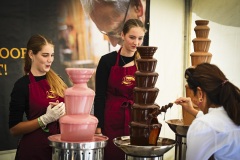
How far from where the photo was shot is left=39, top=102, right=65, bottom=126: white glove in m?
2.57

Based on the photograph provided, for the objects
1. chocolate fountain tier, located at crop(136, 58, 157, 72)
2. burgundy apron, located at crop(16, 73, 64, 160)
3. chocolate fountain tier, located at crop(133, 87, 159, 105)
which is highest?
chocolate fountain tier, located at crop(136, 58, 157, 72)

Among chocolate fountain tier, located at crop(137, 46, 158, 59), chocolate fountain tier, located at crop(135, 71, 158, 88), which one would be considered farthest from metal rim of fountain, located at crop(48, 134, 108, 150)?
chocolate fountain tier, located at crop(137, 46, 158, 59)

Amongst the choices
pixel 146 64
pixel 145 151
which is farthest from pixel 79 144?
pixel 146 64

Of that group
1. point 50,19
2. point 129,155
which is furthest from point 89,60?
point 129,155

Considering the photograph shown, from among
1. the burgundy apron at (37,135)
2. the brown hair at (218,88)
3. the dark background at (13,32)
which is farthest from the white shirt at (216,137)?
the dark background at (13,32)

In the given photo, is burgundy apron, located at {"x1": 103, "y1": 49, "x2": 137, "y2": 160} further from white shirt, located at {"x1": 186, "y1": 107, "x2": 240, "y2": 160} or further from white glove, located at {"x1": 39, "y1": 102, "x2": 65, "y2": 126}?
white shirt, located at {"x1": 186, "y1": 107, "x2": 240, "y2": 160}

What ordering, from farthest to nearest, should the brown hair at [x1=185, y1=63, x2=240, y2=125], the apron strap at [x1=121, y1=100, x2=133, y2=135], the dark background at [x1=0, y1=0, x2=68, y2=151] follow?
the dark background at [x1=0, y1=0, x2=68, y2=151] < the apron strap at [x1=121, y1=100, x2=133, y2=135] < the brown hair at [x1=185, y1=63, x2=240, y2=125]

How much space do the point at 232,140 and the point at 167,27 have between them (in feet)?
9.73

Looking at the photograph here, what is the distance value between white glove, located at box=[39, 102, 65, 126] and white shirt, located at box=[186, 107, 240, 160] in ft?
2.81

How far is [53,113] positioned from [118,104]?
59 cm

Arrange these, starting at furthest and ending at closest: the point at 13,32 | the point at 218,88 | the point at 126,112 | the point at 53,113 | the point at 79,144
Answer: the point at 13,32, the point at 126,112, the point at 53,113, the point at 218,88, the point at 79,144

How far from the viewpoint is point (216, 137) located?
6.93ft

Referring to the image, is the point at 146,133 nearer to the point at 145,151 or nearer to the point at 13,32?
the point at 145,151

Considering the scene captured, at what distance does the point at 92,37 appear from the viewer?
13.9 feet
